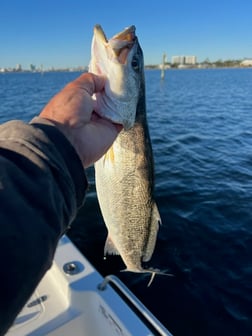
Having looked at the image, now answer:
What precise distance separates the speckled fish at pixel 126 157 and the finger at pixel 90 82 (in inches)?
3.1

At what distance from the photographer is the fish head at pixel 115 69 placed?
2.34 meters

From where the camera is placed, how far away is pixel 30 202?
1.03 meters

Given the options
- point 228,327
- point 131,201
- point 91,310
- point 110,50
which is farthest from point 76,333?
point 110,50

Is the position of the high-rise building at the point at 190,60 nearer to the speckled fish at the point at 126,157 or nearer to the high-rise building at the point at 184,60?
the high-rise building at the point at 184,60

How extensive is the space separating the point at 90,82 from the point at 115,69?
0.33 metres

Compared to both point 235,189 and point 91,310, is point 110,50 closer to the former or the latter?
point 91,310

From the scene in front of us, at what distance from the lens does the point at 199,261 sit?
6.02 metres

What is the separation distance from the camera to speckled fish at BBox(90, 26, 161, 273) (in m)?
2.38

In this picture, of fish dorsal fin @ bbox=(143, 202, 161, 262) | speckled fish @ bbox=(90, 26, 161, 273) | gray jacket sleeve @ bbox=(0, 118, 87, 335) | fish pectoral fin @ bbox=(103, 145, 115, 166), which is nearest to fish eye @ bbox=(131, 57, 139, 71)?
speckled fish @ bbox=(90, 26, 161, 273)

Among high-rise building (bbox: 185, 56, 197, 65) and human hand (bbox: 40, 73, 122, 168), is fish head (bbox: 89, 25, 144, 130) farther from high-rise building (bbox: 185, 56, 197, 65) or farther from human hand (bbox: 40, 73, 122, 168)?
high-rise building (bbox: 185, 56, 197, 65)

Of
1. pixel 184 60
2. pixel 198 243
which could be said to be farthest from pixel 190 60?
pixel 198 243

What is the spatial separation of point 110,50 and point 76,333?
2.95 meters

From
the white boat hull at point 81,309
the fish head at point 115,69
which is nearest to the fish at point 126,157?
the fish head at point 115,69

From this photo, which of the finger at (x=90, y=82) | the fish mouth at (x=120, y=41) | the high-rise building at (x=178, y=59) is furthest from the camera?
the high-rise building at (x=178, y=59)
